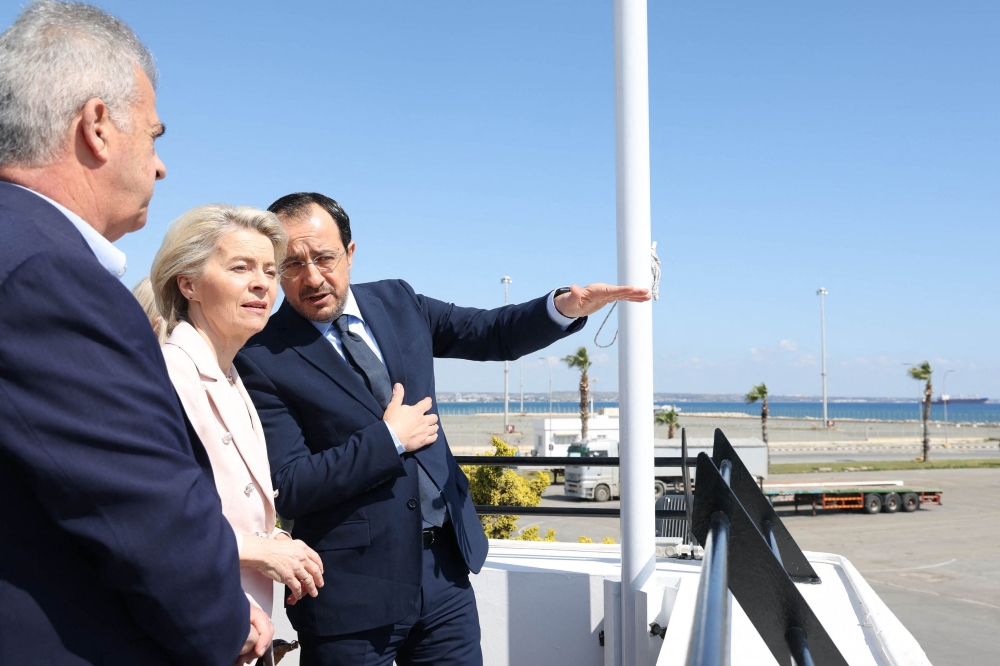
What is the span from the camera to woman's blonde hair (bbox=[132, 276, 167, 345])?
1.84m

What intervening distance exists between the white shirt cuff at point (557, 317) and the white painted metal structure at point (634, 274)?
705mm

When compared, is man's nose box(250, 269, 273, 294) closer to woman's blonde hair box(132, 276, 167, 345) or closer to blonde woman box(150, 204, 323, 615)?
blonde woman box(150, 204, 323, 615)

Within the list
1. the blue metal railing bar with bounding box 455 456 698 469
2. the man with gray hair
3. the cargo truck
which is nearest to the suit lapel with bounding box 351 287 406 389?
the man with gray hair

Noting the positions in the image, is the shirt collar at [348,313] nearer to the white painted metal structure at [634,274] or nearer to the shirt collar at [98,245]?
the shirt collar at [98,245]

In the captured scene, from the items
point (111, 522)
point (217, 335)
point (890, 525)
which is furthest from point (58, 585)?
point (890, 525)

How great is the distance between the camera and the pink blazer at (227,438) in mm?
1668

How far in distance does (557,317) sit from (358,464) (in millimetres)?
898

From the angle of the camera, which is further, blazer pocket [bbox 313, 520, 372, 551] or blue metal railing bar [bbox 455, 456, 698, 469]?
blue metal railing bar [bbox 455, 456, 698, 469]

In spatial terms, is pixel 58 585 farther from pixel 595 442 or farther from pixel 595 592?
pixel 595 442

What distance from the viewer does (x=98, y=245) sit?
43.9 inches

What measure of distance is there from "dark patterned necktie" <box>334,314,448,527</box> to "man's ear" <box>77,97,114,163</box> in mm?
1239

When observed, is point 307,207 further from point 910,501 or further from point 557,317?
point 910,501

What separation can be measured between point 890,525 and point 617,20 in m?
26.1

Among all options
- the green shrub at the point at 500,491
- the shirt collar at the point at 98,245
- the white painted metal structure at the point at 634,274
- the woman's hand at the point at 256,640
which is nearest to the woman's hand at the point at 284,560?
the woman's hand at the point at 256,640
